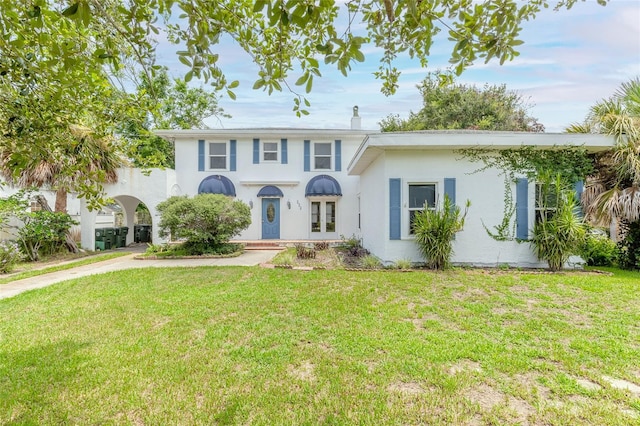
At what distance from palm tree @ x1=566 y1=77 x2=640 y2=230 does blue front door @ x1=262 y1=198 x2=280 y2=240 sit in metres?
14.1

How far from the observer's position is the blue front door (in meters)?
18.5

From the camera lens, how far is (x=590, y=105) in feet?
39.1

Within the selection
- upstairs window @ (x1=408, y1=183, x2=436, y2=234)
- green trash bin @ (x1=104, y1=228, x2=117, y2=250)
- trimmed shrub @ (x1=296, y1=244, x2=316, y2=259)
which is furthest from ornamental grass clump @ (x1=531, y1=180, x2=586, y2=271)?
green trash bin @ (x1=104, y1=228, x2=117, y2=250)

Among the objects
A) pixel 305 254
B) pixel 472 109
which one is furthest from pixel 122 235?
pixel 472 109

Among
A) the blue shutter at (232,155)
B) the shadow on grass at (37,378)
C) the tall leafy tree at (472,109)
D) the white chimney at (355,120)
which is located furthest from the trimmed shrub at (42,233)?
the tall leafy tree at (472,109)

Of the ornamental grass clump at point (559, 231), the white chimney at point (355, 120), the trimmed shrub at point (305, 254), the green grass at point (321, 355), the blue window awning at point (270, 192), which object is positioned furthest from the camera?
the white chimney at point (355, 120)

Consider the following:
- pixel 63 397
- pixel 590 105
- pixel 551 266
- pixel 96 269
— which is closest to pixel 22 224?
pixel 96 269

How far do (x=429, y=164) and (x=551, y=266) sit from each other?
517 centimetres

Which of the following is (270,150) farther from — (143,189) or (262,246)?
(143,189)

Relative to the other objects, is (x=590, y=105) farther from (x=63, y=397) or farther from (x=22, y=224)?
(x=22, y=224)

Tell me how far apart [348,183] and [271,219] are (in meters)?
5.08

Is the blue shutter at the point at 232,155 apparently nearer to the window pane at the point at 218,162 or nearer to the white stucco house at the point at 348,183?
the white stucco house at the point at 348,183

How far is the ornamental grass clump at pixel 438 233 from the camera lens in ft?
32.6

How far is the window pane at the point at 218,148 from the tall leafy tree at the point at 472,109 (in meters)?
16.2
